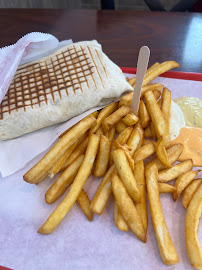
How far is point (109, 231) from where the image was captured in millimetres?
1287

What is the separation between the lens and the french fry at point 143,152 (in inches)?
56.6

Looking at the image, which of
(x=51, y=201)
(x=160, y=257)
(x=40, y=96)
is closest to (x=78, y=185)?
(x=51, y=201)

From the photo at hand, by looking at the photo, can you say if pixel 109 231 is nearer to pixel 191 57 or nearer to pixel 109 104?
pixel 109 104

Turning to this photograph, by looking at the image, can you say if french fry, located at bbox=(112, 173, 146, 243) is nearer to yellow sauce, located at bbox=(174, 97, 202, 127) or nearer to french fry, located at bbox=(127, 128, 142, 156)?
french fry, located at bbox=(127, 128, 142, 156)

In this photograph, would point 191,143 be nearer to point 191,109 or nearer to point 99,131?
point 191,109

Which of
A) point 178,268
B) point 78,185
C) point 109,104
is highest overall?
point 109,104

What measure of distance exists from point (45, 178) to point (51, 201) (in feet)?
0.69

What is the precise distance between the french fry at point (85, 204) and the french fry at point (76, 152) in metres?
0.19

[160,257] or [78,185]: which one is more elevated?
[78,185]

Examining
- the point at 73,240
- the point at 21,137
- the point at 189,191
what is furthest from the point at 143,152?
the point at 21,137

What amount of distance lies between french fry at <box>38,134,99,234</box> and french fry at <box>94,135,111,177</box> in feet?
0.11

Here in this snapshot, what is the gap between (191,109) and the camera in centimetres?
187

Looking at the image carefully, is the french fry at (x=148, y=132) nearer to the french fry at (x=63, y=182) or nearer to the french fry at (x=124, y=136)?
the french fry at (x=124, y=136)

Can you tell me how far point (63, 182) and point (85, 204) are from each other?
16 centimetres
